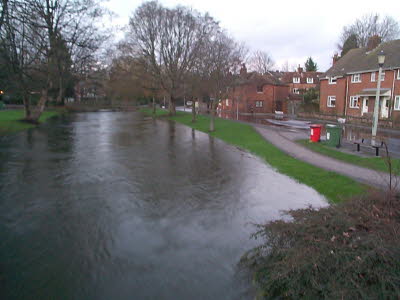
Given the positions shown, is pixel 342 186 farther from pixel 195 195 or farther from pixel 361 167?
pixel 195 195

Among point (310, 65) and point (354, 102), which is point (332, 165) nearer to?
point (354, 102)

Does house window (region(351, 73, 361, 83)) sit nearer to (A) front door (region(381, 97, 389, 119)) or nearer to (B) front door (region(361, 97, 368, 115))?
(B) front door (region(361, 97, 368, 115))

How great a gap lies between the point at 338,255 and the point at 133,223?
15.1 ft

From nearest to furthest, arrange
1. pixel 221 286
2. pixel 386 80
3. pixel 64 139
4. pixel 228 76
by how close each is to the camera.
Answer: pixel 221 286
pixel 64 139
pixel 228 76
pixel 386 80

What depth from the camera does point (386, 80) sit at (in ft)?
115

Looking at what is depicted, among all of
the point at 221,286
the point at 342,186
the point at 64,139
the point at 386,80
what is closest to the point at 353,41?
the point at 386,80

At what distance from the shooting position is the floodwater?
494cm

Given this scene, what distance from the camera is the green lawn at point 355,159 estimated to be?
11766 millimetres

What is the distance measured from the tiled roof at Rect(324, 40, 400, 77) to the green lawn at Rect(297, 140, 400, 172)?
74.1 ft

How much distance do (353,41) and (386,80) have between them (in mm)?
28274

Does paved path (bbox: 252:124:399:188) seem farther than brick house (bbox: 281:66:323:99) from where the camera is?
No

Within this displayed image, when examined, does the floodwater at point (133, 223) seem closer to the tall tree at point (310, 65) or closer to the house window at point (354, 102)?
the house window at point (354, 102)

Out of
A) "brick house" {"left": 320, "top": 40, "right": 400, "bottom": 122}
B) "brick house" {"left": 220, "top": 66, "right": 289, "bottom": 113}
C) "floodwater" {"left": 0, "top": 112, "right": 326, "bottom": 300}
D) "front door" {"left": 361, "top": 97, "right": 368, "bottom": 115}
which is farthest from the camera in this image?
"brick house" {"left": 220, "top": 66, "right": 289, "bottom": 113}

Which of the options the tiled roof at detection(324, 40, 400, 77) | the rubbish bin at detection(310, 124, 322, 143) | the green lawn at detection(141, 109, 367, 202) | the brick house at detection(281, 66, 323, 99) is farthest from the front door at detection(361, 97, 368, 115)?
the brick house at detection(281, 66, 323, 99)
